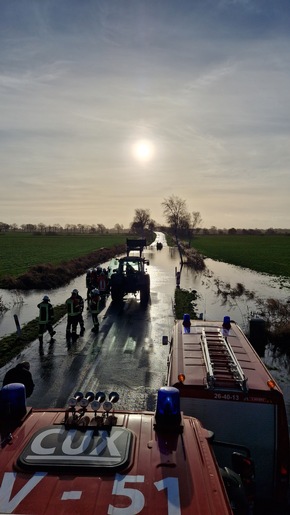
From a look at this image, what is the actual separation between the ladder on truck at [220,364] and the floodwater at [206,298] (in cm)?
286

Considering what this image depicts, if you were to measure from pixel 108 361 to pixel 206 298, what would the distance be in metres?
11.9

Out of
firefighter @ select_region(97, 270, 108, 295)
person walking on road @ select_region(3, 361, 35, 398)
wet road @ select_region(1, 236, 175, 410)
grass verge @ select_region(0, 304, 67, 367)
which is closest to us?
person walking on road @ select_region(3, 361, 35, 398)

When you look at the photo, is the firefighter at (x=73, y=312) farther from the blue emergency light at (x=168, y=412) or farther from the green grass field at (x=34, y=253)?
the green grass field at (x=34, y=253)

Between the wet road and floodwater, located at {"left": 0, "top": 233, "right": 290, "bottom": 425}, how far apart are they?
761mm

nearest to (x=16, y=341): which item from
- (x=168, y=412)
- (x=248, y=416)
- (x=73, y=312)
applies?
(x=73, y=312)

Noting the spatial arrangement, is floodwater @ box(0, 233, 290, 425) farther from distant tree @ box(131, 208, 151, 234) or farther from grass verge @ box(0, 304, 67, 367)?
distant tree @ box(131, 208, 151, 234)

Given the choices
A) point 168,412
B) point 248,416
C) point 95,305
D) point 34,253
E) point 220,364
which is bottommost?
point 34,253

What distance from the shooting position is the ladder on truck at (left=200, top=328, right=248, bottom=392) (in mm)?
5418

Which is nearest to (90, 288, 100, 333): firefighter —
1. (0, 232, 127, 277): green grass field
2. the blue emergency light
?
the blue emergency light

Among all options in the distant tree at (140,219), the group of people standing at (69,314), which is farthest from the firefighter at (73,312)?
the distant tree at (140,219)

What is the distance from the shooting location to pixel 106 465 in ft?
Result: 10.9

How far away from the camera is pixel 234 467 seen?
4672mm

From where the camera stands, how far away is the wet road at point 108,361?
31.1 ft

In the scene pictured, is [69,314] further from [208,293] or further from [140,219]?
[140,219]
